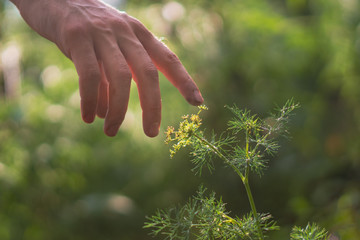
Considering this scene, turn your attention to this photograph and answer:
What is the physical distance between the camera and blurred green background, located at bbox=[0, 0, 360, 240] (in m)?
2.04

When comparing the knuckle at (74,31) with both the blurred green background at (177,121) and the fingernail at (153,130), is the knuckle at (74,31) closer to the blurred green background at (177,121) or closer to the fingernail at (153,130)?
the fingernail at (153,130)

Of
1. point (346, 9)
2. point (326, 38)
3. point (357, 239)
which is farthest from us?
point (326, 38)

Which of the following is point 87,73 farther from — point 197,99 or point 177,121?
point 177,121

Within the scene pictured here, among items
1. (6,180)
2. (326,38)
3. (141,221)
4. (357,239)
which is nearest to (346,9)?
(326,38)

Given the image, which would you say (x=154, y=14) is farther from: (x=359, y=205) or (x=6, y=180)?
(x=359, y=205)

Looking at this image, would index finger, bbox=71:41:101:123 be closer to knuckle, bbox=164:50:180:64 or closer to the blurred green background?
knuckle, bbox=164:50:180:64

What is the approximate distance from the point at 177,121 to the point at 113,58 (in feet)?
6.02

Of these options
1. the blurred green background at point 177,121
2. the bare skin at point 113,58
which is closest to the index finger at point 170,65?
the bare skin at point 113,58

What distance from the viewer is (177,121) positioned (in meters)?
2.29

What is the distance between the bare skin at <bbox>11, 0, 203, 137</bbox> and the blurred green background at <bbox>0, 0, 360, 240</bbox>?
4.63 ft

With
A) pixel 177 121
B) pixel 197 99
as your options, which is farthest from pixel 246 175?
pixel 177 121

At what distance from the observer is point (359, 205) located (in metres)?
1.26

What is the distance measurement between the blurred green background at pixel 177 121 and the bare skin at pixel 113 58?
1412mm

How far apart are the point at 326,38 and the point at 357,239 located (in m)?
1.73
